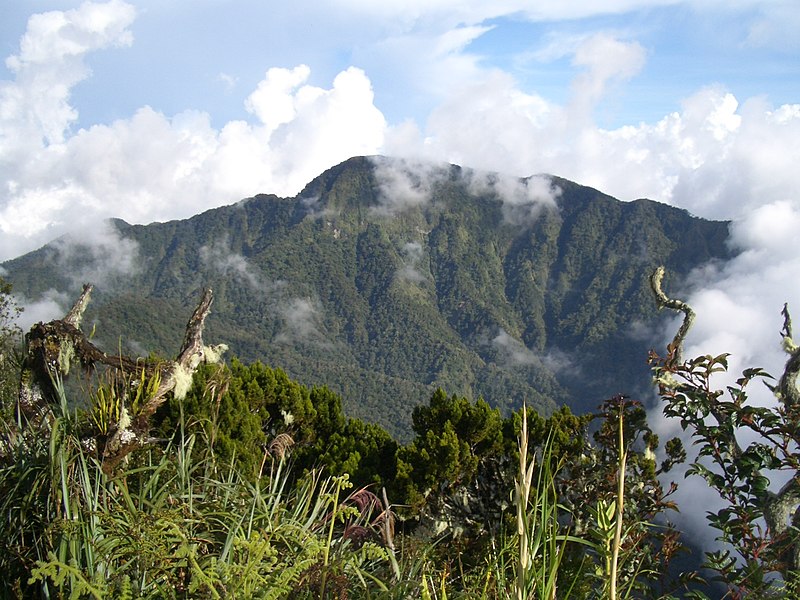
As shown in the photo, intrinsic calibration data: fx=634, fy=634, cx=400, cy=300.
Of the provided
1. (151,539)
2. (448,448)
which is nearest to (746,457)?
(151,539)

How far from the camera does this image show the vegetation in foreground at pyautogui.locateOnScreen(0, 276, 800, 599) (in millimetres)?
2119

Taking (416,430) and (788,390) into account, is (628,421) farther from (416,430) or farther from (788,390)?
(416,430)

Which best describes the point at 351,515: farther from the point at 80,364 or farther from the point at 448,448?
the point at 448,448

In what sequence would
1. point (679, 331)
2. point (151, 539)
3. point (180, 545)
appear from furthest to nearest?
1. point (679, 331)
2. point (180, 545)
3. point (151, 539)

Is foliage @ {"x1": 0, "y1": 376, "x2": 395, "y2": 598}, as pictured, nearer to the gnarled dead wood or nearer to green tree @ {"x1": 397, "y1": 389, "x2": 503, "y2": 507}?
the gnarled dead wood

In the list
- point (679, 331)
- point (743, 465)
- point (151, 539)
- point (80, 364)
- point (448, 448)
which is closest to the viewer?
point (151, 539)

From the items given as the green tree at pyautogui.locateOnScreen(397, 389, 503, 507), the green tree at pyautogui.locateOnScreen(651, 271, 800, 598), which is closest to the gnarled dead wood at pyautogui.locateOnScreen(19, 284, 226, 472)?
the green tree at pyautogui.locateOnScreen(397, 389, 503, 507)

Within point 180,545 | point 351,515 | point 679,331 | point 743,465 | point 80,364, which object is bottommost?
point 351,515

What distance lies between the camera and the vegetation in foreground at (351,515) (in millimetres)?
2119

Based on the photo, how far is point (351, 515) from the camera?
4.02 meters

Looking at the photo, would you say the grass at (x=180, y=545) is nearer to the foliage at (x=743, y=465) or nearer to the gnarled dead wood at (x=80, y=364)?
the gnarled dead wood at (x=80, y=364)

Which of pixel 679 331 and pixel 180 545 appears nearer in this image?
pixel 180 545

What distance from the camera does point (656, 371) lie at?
12.9 ft

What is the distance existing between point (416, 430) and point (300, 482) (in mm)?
3844
